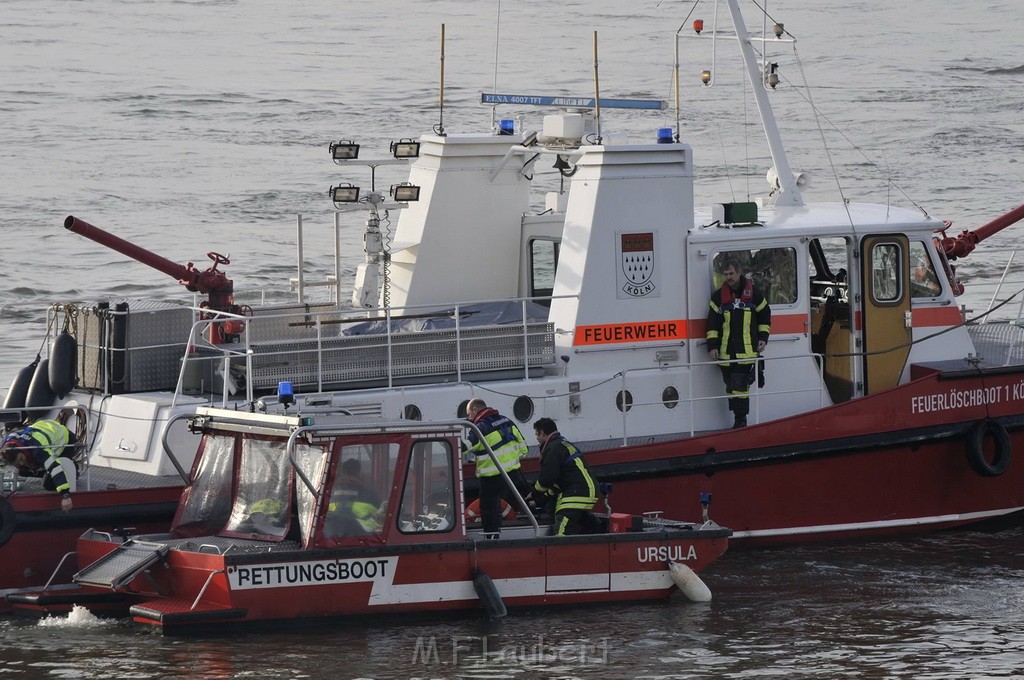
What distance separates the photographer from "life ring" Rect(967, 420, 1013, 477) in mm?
11969

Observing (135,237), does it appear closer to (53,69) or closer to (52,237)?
(52,237)

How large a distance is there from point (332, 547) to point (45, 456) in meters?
2.14

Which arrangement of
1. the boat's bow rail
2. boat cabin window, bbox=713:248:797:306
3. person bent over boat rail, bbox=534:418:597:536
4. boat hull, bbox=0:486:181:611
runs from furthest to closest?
boat cabin window, bbox=713:248:797:306
the boat's bow rail
person bent over boat rail, bbox=534:418:597:536
boat hull, bbox=0:486:181:611

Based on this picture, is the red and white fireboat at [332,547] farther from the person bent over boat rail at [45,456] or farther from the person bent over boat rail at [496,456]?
the person bent over boat rail at [45,456]

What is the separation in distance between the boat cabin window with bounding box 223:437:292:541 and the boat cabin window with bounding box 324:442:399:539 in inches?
13.8

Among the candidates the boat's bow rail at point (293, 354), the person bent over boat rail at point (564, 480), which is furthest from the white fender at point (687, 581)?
the boat's bow rail at point (293, 354)

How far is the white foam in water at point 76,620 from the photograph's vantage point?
9.79 metres

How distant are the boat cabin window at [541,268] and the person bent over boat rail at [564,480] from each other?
9.27 ft

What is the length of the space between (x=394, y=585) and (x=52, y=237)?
17153mm

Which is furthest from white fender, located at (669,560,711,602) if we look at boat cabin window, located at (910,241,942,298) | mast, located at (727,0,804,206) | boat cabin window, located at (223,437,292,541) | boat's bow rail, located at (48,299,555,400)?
mast, located at (727,0,804,206)

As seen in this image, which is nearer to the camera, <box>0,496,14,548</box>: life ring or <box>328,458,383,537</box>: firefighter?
<box>328,458,383,537</box>: firefighter

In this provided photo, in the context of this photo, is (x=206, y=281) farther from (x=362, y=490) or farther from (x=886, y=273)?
(x=886, y=273)

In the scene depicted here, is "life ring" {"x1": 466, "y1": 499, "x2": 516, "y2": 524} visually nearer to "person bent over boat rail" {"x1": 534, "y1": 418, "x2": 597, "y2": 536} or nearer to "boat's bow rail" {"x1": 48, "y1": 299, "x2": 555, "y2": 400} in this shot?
"person bent over boat rail" {"x1": 534, "y1": 418, "x2": 597, "y2": 536}

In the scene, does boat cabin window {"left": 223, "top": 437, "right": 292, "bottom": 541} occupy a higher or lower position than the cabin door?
lower
